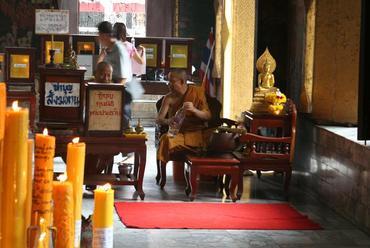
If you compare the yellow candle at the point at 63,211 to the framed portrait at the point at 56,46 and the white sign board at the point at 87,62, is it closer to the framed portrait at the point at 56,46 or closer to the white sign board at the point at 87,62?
the white sign board at the point at 87,62

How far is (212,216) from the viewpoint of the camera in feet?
27.5

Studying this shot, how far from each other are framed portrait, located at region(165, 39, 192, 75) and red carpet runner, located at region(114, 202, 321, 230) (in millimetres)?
5453

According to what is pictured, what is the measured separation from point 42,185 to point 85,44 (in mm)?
12556

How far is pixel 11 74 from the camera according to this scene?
14.1 meters

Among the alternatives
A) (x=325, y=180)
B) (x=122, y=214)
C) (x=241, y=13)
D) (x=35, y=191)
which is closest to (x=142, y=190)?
(x=122, y=214)

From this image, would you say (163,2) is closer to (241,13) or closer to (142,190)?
(241,13)

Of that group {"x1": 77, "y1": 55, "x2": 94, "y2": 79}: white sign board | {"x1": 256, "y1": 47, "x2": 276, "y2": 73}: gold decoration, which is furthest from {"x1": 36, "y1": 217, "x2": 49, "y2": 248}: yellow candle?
{"x1": 77, "y1": 55, "x2": 94, "y2": 79}: white sign board

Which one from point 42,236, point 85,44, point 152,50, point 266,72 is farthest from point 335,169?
point 42,236

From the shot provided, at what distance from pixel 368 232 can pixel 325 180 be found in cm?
159

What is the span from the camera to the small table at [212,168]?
9031mm

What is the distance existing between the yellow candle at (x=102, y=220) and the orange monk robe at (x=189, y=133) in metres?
7.40

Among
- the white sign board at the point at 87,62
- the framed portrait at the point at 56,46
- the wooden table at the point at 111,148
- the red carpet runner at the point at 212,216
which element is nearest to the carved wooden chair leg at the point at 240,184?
the red carpet runner at the point at 212,216

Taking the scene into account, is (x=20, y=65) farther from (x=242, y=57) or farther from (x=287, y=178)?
(x=287, y=178)

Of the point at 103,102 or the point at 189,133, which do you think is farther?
the point at 189,133
